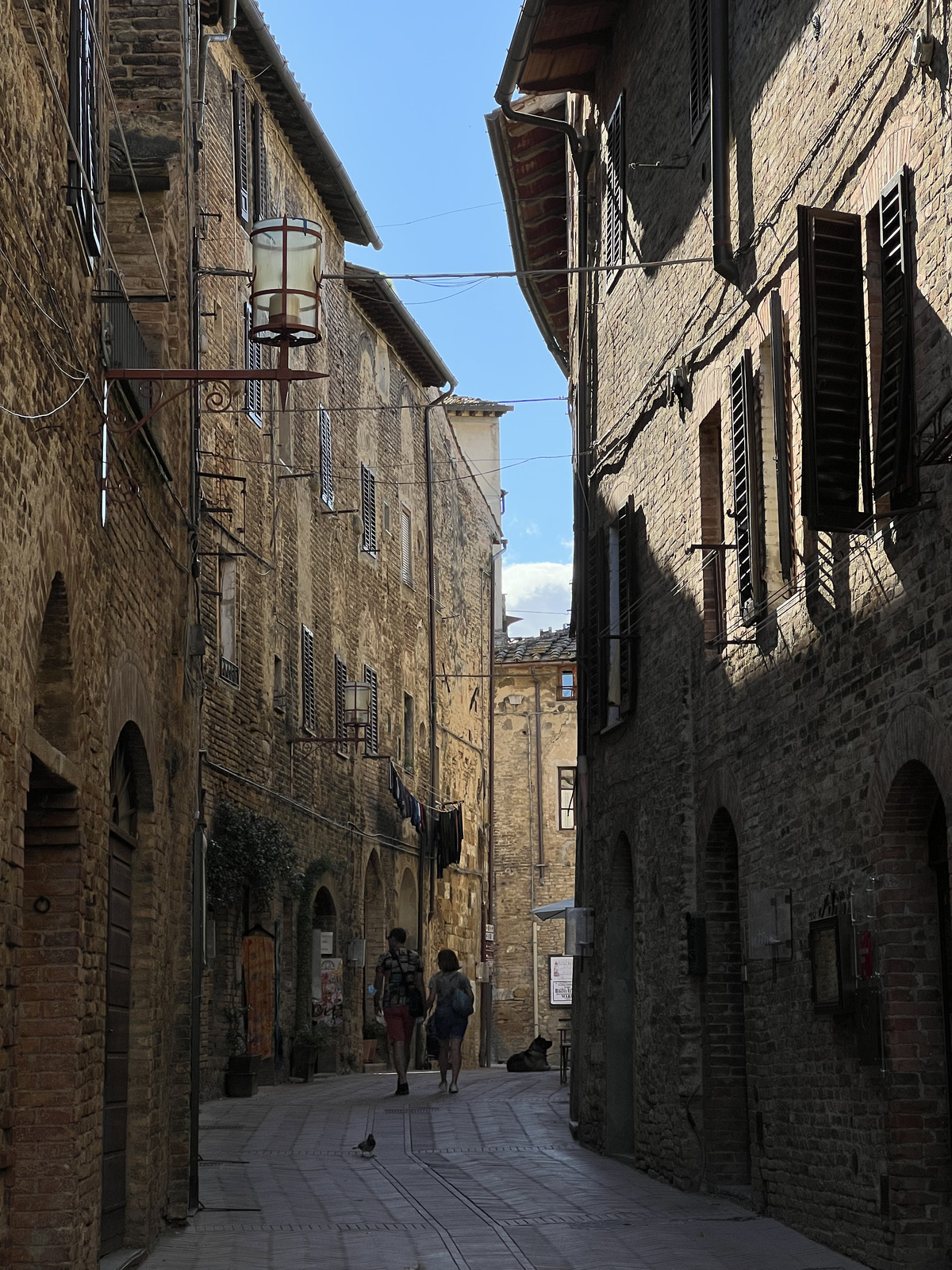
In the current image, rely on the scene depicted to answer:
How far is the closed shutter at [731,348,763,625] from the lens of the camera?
10.5 m

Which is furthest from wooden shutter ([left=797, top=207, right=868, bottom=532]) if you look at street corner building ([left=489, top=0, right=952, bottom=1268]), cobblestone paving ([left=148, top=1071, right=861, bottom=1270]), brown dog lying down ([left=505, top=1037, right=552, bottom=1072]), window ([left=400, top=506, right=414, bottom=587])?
window ([left=400, top=506, right=414, bottom=587])

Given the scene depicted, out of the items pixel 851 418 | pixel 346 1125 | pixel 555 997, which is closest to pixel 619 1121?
pixel 346 1125

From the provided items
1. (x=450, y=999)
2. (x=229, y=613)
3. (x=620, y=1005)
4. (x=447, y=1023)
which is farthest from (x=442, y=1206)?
(x=229, y=613)

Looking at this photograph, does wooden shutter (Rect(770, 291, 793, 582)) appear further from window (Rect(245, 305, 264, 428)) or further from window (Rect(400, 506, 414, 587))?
window (Rect(400, 506, 414, 587))

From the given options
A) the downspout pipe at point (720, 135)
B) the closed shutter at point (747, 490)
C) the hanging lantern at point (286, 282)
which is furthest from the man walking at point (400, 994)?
the hanging lantern at point (286, 282)

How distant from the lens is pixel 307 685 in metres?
24.4

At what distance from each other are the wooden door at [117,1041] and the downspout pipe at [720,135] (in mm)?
5201

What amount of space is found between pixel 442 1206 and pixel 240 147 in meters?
14.7

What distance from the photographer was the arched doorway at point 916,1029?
25.7 feet

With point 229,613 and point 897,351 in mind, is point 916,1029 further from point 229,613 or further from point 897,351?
point 229,613

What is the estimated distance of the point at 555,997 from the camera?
37625mm

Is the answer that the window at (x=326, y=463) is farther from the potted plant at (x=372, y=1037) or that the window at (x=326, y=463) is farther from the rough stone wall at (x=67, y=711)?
the rough stone wall at (x=67, y=711)

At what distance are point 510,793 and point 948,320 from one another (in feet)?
105

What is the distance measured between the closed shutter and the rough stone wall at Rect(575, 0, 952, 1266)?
11 cm
